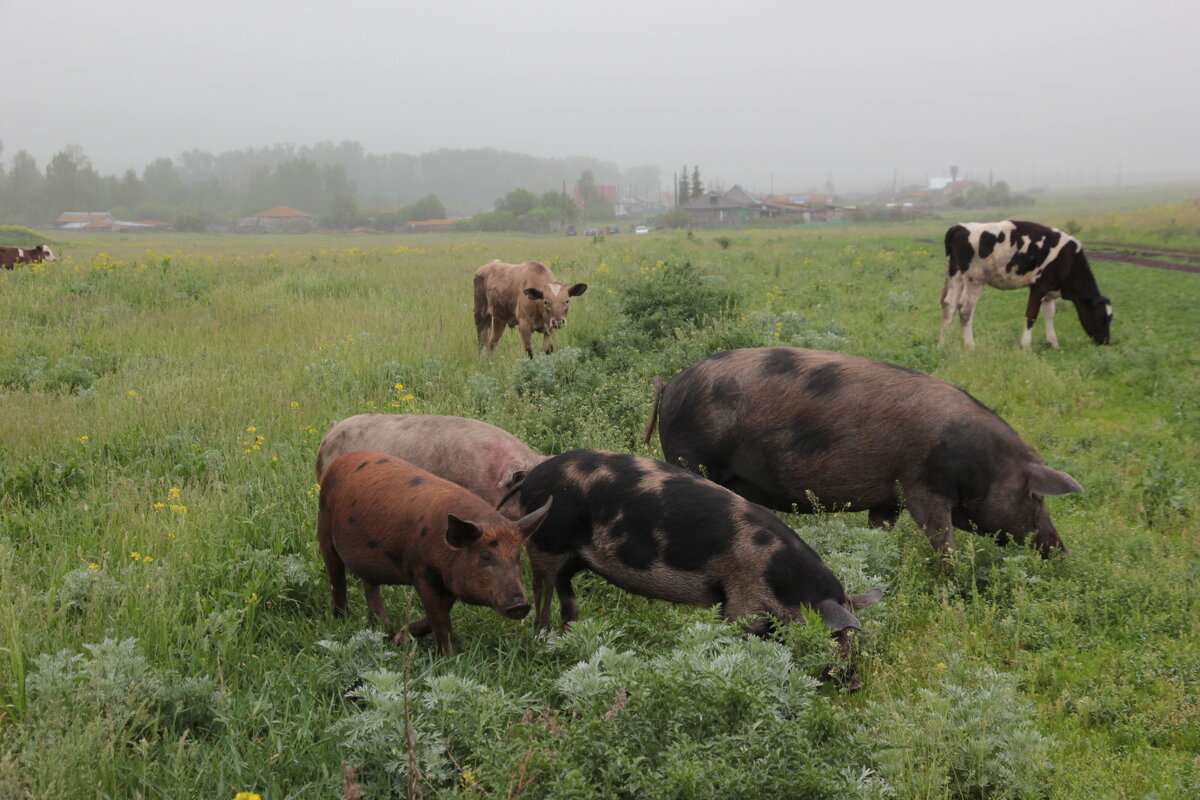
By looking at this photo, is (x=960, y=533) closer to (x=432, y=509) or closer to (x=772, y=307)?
(x=432, y=509)

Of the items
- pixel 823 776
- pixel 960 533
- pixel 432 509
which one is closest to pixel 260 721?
pixel 432 509

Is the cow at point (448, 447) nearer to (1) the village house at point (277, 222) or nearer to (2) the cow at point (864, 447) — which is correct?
(2) the cow at point (864, 447)

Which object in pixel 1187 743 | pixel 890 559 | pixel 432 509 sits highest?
pixel 432 509

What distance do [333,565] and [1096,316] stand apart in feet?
46.3

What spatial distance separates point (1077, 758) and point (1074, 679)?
89 cm

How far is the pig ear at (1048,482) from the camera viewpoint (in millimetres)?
5422

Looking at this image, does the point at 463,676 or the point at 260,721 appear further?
the point at 463,676

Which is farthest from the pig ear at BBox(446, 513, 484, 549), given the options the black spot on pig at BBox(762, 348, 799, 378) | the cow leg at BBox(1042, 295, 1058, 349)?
the cow leg at BBox(1042, 295, 1058, 349)

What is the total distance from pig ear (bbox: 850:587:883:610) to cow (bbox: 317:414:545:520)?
222 centimetres

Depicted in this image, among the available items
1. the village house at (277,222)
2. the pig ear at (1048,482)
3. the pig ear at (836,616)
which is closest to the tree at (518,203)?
the village house at (277,222)

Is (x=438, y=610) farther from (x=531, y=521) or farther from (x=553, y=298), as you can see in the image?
(x=553, y=298)

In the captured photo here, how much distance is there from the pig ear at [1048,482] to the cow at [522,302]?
7034 millimetres

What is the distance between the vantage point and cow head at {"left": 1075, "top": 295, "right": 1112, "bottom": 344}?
1430 cm

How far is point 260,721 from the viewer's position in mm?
3729
